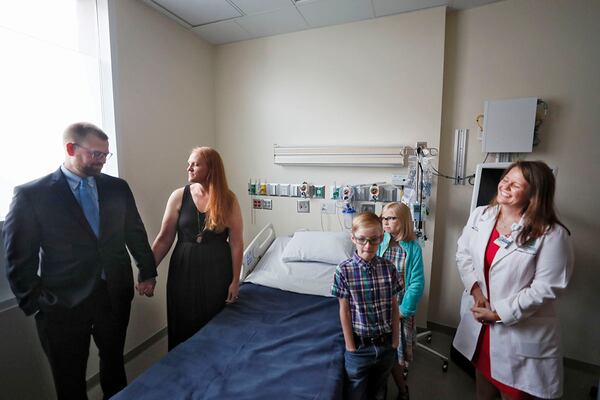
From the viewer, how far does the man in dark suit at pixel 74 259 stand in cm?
119

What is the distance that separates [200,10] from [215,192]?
155 cm

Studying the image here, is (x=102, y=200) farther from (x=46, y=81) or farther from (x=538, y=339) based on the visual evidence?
(x=538, y=339)

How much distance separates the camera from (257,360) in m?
1.24

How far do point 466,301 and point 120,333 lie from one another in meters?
1.91

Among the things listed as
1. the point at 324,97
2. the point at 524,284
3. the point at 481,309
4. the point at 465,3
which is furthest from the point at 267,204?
the point at 465,3

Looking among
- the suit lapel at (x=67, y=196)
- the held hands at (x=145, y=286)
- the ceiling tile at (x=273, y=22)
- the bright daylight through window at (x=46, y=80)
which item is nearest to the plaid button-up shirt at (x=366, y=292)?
the held hands at (x=145, y=286)

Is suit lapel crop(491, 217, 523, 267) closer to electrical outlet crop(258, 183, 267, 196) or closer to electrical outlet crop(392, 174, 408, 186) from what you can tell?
electrical outlet crop(392, 174, 408, 186)

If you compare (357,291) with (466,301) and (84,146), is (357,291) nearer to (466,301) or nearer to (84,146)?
(466,301)

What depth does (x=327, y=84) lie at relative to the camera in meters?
2.44

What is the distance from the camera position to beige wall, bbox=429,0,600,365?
184 cm

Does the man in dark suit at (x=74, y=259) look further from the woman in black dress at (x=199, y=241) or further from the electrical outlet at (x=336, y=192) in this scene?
the electrical outlet at (x=336, y=192)

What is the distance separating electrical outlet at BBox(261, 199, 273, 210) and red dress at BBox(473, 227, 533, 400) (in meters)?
1.85

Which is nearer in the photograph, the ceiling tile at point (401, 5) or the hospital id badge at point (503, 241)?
the hospital id badge at point (503, 241)

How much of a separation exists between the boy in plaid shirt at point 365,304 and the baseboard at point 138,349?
170 centimetres
